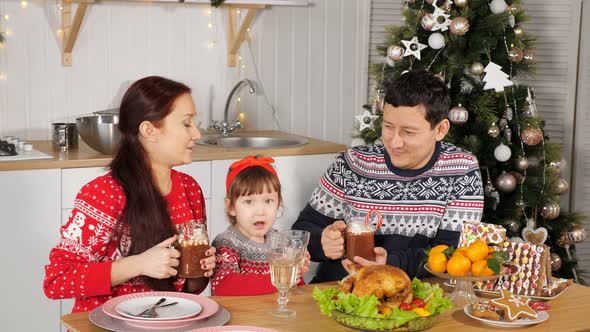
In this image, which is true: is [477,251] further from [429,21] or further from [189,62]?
[189,62]

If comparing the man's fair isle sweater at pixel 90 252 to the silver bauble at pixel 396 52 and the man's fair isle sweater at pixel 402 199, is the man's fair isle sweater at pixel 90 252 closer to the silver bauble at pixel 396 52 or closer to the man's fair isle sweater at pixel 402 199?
the man's fair isle sweater at pixel 402 199

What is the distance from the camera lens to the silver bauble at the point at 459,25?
3.49 m

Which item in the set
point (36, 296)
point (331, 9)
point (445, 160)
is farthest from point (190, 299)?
point (331, 9)

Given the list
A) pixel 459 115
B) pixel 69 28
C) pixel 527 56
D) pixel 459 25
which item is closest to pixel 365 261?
pixel 459 115

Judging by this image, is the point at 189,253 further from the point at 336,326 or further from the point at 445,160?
the point at 445,160

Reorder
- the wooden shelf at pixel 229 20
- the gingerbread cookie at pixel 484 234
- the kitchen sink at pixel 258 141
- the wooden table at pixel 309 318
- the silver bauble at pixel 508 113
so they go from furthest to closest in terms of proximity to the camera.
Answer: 1. the kitchen sink at pixel 258 141
2. the wooden shelf at pixel 229 20
3. the silver bauble at pixel 508 113
4. the gingerbread cookie at pixel 484 234
5. the wooden table at pixel 309 318

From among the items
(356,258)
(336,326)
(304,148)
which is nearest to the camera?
(336,326)

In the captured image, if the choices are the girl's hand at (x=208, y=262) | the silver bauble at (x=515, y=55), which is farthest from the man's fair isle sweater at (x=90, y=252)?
the silver bauble at (x=515, y=55)

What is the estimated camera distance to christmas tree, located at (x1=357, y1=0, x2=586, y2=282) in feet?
11.7

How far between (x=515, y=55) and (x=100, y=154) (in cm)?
Answer: 172

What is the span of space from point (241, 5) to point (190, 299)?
245cm

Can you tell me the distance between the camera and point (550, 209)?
12.2 ft

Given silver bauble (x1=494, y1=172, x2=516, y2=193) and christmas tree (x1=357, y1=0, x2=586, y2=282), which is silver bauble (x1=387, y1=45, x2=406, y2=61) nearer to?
christmas tree (x1=357, y1=0, x2=586, y2=282)

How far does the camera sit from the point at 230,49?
436 cm
